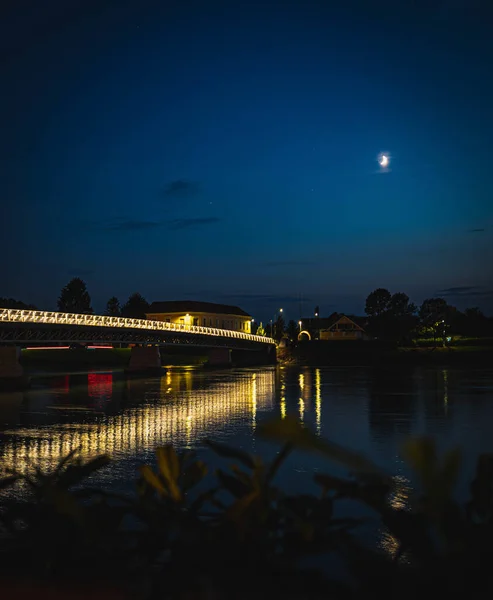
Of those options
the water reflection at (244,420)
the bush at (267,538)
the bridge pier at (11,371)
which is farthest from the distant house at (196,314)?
the bush at (267,538)

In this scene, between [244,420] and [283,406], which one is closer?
[244,420]

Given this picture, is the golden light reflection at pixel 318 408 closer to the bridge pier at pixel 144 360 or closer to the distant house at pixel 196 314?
the bridge pier at pixel 144 360

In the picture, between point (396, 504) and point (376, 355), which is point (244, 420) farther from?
point (376, 355)

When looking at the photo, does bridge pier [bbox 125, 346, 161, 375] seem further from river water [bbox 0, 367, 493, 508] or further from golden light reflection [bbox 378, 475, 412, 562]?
golden light reflection [bbox 378, 475, 412, 562]

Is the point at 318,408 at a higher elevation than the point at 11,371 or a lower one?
lower

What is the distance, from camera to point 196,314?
6929 inches

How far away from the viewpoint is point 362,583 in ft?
10.3

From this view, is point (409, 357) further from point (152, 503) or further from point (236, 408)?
point (152, 503)

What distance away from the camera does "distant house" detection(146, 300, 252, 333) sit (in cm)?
17525

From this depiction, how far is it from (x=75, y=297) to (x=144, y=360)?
369 ft

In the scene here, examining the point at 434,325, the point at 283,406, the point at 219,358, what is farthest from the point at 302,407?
the point at 434,325

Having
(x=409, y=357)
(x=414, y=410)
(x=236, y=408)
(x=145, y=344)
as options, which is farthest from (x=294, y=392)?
(x=409, y=357)

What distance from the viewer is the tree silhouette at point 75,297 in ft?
644

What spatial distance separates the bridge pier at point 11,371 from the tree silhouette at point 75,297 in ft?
439
